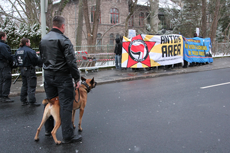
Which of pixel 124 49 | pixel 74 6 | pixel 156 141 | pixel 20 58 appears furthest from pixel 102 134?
pixel 74 6

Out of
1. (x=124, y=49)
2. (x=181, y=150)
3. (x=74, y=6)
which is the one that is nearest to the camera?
(x=181, y=150)

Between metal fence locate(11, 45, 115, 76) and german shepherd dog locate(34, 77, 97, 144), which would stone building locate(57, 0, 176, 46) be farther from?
german shepherd dog locate(34, 77, 97, 144)

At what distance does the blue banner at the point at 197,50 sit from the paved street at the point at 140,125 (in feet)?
26.2

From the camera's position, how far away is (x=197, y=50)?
15.1 m

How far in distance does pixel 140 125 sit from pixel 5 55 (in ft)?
15.0

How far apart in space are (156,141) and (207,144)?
0.84 meters

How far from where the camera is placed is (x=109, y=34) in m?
40.4

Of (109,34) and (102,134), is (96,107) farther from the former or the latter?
(109,34)

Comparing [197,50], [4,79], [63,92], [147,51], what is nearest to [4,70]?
[4,79]

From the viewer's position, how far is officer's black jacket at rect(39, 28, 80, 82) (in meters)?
3.34

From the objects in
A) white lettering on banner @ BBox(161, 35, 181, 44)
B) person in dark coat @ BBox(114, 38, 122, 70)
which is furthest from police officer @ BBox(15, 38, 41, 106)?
white lettering on banner @ BBox(161, 35, 181, 44)

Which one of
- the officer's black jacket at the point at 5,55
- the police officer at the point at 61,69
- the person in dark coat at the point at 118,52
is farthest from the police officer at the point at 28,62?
the person in dark coat at the point at 118,52

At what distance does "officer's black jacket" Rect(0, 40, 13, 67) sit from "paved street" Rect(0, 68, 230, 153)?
131 cm

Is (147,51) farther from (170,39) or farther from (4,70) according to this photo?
(4,70)
